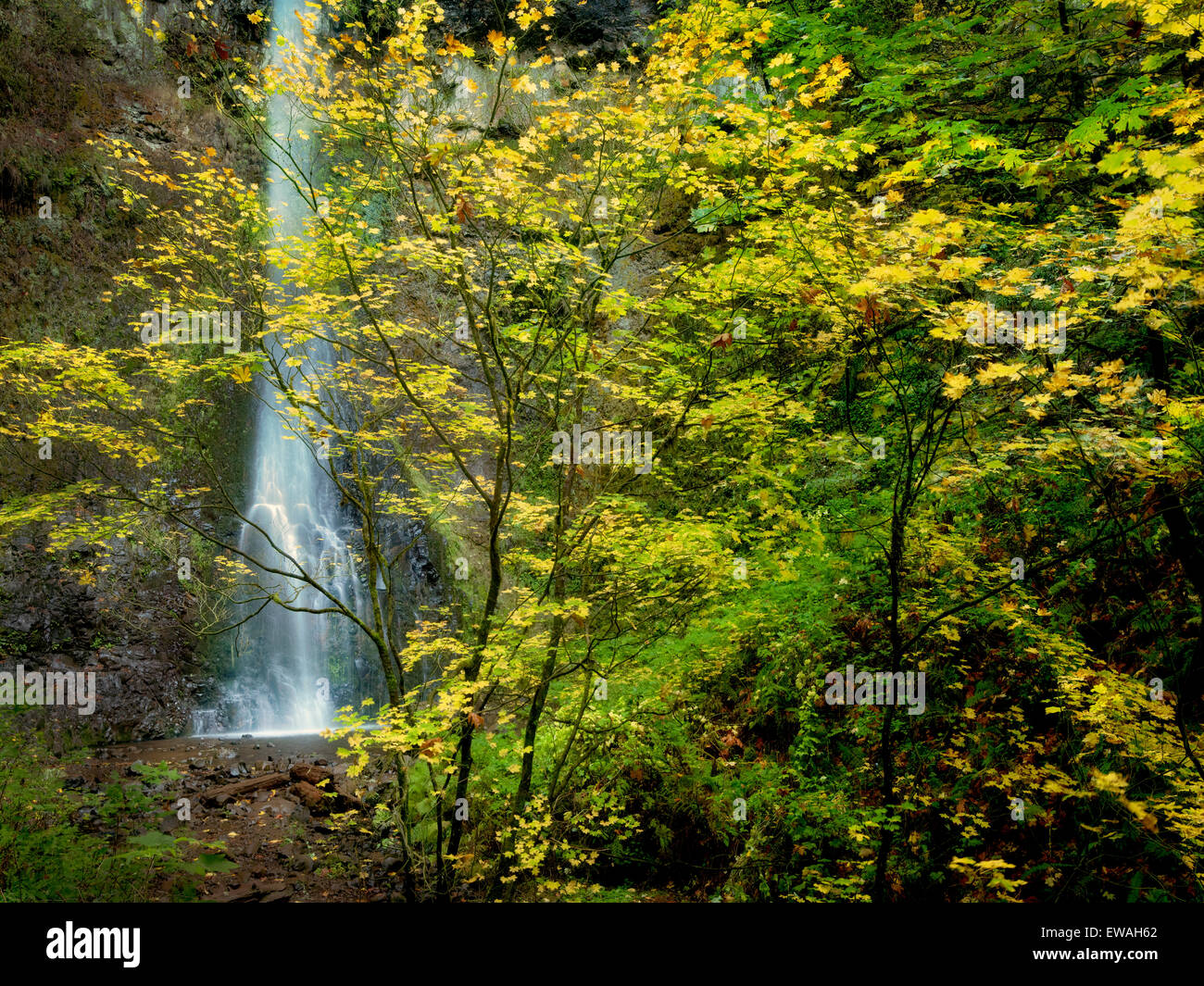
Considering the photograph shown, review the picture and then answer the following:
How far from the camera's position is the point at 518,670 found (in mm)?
5543

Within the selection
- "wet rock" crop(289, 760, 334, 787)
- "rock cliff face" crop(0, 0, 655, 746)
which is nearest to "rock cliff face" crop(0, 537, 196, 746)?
"rock cliff face" crop(0, 0, 655, 746)

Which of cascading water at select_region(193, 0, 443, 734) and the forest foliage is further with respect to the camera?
cascading water at select_region(193, 0, 443, 734)

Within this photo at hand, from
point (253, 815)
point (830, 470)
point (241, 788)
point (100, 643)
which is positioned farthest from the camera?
point (100, 643)

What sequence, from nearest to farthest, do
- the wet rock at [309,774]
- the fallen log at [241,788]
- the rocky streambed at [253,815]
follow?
1. the rocky streambed at [253,815]
2. the fallen log at [241,788]
3. the wet rock at [309,774]

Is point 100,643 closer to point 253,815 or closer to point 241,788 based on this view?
point 241,788

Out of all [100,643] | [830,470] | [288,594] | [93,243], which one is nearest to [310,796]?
[100,643]

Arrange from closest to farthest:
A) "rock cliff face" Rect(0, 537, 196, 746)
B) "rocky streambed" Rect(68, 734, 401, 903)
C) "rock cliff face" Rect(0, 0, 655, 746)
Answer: "rocky streambed" Rect(68, 734, 401, 903) < "rock cliff face" Rect(0, 537, 196, 746) < "rock cliff face" Rect(0, 0, 655, 746)

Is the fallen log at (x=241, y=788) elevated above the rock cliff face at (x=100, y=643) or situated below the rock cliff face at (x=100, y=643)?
below

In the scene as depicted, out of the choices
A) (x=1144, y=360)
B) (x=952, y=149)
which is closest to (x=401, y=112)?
(x=952, y=149)

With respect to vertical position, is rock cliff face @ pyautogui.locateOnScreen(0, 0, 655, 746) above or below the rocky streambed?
above

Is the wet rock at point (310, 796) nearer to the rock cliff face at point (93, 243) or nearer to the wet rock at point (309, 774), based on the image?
the wet rock at point (309, 774)

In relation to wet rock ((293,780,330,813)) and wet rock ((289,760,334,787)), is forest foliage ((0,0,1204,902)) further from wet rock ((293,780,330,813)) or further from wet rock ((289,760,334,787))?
wet rock ((289,760,334,787))

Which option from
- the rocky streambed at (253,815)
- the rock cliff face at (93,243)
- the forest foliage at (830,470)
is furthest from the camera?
the rock cliff face at (93,243)

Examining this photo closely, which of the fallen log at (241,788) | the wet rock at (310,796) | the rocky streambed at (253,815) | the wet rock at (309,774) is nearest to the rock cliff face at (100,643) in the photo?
the rocky streambed at (253,815)
